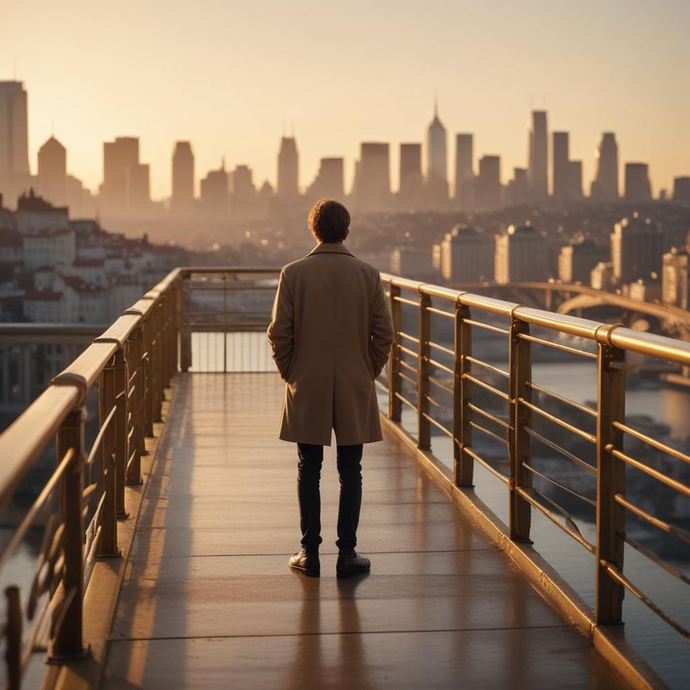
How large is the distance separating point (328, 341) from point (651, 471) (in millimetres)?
1607

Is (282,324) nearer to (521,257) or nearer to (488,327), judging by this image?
(488,327)

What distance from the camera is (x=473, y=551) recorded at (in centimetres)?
470

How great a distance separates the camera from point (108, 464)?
4.30 meters

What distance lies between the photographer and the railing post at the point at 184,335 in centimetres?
1214

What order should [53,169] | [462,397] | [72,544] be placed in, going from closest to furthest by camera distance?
1. [72,544]
2. [462,397]
3. [53,169]

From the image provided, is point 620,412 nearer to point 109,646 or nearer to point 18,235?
point 109,646

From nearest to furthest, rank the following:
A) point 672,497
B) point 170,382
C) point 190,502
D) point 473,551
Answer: point 473,551
point 190,502
point 170,382
point 672,497

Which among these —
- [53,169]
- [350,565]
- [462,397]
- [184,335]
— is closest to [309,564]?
[350,565]

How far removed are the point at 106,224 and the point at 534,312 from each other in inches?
5435

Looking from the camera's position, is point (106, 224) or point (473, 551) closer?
point (473, 551)

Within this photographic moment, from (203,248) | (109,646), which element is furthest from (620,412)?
→ (203,248)

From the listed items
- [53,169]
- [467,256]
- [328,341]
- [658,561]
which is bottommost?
[658,561]

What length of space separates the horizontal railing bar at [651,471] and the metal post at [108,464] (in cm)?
185

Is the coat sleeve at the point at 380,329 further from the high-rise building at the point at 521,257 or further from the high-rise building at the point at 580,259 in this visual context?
the high-rise building at the point at 580,259
